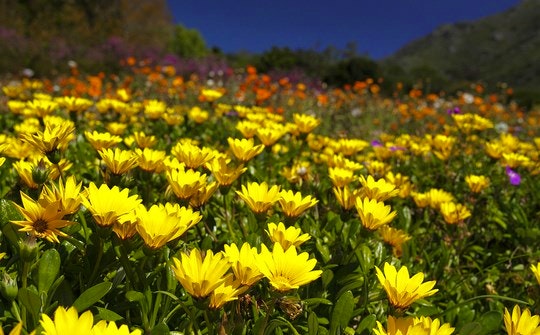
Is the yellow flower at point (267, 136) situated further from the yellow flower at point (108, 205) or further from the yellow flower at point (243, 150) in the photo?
the yellow flower at point (108, 205)

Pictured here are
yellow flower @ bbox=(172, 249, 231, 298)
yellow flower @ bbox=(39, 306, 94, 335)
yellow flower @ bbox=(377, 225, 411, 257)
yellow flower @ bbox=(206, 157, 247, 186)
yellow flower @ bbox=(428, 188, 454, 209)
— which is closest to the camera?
yellow flower @ bbox=(39, 306, 94, 335)

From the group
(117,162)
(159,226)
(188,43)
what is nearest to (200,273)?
(159,226)

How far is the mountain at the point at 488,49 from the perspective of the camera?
58531mm

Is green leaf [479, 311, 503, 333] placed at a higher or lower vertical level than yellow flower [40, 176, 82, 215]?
lower

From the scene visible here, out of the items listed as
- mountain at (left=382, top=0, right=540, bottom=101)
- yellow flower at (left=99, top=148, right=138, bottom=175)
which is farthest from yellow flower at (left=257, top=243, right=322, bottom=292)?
mountain at (left=382, top=0, right=540, bottom=101)

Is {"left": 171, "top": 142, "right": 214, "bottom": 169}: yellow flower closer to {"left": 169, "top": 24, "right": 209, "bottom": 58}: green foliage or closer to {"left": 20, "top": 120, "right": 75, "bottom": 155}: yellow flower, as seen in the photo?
{"left": 20, "top": 120, "right": 75, "bottom": 155}: yellow flower

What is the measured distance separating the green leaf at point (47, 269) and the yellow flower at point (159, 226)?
23cm

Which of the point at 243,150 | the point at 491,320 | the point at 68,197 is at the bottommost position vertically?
the point at 491,320

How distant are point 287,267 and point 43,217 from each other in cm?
58

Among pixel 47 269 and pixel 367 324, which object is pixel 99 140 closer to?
pixel 47 269

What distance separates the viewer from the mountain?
192 ft

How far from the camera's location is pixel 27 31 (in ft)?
59.9

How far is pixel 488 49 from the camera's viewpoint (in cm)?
7381

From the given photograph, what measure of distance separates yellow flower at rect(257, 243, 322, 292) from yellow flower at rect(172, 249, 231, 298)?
10cm
